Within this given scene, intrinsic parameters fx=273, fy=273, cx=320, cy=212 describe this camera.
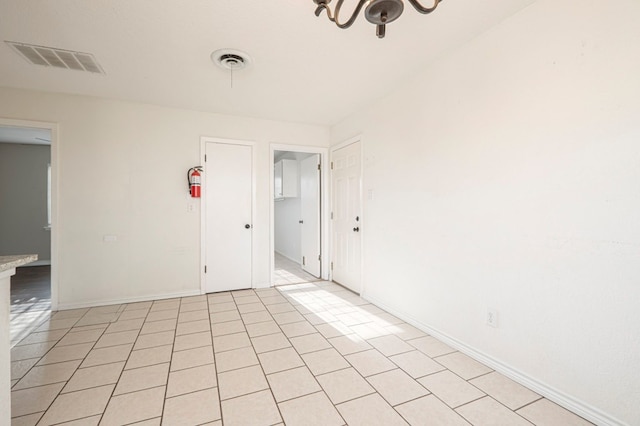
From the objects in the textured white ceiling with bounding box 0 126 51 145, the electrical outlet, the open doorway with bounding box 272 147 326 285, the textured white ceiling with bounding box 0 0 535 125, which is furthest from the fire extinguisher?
the electrical outlet

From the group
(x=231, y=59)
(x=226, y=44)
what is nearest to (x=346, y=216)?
(x=231, y=59)

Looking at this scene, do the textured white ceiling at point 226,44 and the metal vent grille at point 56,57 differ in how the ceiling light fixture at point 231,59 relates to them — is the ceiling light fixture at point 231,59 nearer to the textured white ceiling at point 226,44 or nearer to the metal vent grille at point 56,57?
the textured white ceiling at point 226,44

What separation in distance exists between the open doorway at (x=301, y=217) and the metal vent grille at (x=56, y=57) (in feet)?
7.21

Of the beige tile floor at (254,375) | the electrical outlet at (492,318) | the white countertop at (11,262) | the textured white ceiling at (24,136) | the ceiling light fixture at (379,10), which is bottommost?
the beige tile floor at (254,375)

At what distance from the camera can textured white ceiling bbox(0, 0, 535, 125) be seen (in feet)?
6.03

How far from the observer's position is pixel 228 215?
12.8 ft

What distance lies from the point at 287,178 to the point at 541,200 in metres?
4.36

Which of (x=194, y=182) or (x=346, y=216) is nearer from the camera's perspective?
(x=194, y=182)

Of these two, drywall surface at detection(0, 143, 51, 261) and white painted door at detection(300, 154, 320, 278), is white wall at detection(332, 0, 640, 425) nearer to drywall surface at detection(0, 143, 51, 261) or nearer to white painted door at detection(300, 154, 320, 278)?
white painted door at detection(300, 154, 320, 278)

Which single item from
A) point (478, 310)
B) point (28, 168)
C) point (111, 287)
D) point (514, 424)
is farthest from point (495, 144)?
point (28, 168)

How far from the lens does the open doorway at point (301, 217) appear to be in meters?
4.49

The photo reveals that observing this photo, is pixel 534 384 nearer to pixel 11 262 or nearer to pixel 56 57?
pixel 11 262

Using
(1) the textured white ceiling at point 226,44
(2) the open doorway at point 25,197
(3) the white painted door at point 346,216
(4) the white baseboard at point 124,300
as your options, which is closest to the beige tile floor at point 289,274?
(3) the white painted door at point 346,216

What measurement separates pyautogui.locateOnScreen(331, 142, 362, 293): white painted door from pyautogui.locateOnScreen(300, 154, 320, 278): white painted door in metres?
0.31
